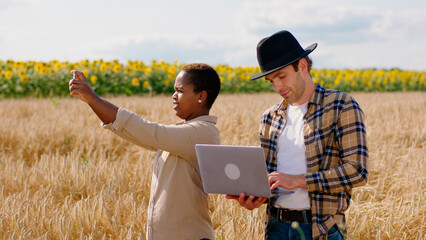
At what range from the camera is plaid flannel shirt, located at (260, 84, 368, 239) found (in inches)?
82.9

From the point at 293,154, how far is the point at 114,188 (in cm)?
210

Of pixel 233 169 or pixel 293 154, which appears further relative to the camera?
pixel 293 154

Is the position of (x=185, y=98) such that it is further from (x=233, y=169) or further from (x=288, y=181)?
(x=288, y=181)

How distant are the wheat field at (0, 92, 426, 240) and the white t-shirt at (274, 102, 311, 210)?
564mm

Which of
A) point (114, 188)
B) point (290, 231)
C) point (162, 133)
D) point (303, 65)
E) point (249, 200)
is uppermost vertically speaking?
point (303, 65)

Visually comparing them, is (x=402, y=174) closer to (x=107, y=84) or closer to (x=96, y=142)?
(x=96, y=142)

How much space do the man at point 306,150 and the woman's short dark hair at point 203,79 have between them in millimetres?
258

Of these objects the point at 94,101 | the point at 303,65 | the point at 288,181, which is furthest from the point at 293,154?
the point at 94,101

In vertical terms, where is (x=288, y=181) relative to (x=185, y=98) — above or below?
below

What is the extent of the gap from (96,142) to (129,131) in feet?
14.7

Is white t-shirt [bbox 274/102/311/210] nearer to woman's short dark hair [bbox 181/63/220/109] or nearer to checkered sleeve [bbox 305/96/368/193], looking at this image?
checkered sleeve [bbox 305/96/368/193]

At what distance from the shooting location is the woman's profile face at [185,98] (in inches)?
89.7

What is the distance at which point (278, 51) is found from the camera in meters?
2.31

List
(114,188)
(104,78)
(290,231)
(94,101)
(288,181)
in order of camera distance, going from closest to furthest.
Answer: (94,101) → (288,181) → (290,231) → (114,188) → (104,78)
